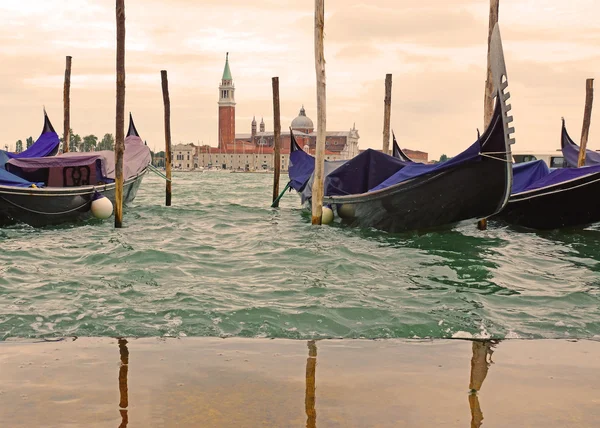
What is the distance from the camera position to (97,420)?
116 inches

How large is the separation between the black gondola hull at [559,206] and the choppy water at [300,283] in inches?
11.9

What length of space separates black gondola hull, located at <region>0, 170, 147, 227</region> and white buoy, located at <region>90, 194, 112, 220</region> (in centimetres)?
11

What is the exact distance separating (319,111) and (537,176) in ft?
12.8

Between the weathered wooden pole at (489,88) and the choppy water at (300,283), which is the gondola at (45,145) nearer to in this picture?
the choppy water at (300,283)

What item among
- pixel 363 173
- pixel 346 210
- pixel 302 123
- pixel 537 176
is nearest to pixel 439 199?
pixel 346 210

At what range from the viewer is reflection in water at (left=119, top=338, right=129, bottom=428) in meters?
2.98

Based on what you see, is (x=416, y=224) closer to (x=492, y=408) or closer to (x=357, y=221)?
(x=357, y=221)

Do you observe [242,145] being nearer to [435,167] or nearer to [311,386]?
[435,167]

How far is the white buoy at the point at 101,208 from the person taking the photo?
1222 cm

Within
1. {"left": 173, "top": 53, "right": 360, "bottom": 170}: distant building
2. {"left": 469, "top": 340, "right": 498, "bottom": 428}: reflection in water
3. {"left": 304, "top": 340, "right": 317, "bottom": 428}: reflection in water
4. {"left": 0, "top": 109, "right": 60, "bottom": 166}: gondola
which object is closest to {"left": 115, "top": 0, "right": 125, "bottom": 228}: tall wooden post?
{"left": 0, "top": 109, "right": 60, "bottom": 166}: gondola

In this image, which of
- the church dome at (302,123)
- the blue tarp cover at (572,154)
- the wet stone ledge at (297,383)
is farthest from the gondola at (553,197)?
the church dome at (302,123)

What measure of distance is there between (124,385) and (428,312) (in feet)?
9.04

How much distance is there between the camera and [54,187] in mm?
12234

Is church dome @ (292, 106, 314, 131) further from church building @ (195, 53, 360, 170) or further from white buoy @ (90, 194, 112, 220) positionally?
white buoy @ (90, 194, 112, 220)
